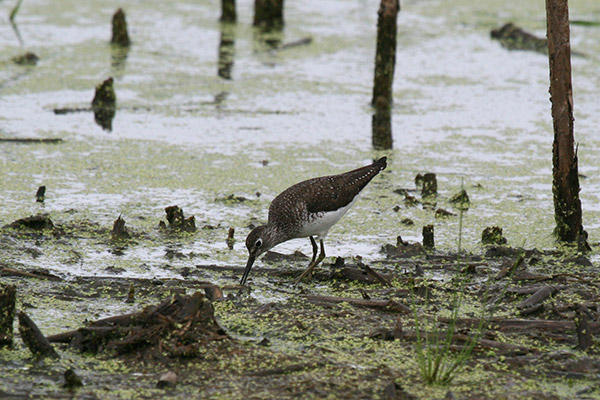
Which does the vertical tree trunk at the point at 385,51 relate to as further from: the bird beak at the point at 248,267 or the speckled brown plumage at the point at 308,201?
the bird beak at the point at 248,267

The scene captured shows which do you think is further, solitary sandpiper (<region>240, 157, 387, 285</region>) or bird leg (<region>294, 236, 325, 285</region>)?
solitary sandpiper (<region>240, 157, 387, 285</region>)

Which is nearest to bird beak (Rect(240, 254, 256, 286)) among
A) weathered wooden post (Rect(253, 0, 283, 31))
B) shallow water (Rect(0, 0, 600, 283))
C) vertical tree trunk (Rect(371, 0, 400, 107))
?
shallow water (Rect(0, 0, 600, 283))

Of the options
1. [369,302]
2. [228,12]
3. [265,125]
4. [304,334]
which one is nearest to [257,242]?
[369,302]

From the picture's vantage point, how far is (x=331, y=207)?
6.83 meters

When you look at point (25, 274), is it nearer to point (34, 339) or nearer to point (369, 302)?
point (34, 339)

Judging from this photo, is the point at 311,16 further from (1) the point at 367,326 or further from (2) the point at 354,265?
(1) the point at 367,326

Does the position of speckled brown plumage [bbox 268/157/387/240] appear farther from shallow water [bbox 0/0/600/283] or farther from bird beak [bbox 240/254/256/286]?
shallow water [bbox 0/0/600/283]

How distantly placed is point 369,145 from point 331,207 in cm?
352

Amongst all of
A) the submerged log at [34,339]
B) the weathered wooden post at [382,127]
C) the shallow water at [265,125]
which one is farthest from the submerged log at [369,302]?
the weathered wooden post at [382,127]

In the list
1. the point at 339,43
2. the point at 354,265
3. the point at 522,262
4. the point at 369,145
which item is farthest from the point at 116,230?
the point at 339,43

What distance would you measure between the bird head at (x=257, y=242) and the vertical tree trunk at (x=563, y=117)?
224cm

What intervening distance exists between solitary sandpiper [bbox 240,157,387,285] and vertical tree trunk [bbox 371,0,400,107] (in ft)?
14.7

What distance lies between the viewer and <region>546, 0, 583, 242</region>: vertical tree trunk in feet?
22.4

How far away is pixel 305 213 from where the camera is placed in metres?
6.74
